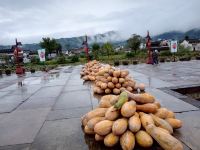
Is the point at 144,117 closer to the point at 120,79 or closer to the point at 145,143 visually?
the point at 145,143

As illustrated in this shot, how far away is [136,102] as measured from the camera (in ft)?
13.4

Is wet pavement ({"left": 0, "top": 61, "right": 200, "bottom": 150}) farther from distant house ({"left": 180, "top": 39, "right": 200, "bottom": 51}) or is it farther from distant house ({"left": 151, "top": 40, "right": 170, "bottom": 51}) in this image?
distant house ({"left": 180, "top": 39, "right": 200, "bottom": 51})

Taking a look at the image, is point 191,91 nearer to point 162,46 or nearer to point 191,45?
point 162,46

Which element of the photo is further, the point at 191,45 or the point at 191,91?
the point at 191,45

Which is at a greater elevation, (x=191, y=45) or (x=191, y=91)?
(x=191, y=45)

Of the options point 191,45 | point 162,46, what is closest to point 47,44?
point 162,46

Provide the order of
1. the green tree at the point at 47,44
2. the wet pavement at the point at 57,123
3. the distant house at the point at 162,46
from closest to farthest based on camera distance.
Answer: the wet pavement at the point at 57,123 < the distant house at the point at 162,46 < the green tree at the point at 47,44

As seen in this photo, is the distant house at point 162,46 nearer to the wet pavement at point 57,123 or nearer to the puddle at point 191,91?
the puddle at point 191,91

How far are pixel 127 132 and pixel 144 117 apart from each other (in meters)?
0.33

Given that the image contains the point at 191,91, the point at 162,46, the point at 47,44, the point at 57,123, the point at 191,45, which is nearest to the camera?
the point at 57,123

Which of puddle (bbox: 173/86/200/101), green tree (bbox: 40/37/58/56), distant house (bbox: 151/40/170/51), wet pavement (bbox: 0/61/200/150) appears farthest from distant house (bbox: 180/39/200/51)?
wet pavement (bbox: 0/61/200/150)

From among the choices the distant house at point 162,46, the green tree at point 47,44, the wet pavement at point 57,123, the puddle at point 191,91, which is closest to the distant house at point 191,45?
the distant house at point 162,46

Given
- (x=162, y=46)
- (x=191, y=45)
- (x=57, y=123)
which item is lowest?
(x=57, y=123)

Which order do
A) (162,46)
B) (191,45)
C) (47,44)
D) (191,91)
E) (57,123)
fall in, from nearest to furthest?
(57,123), (191,91), (162,46), (47,44), (191,45)
